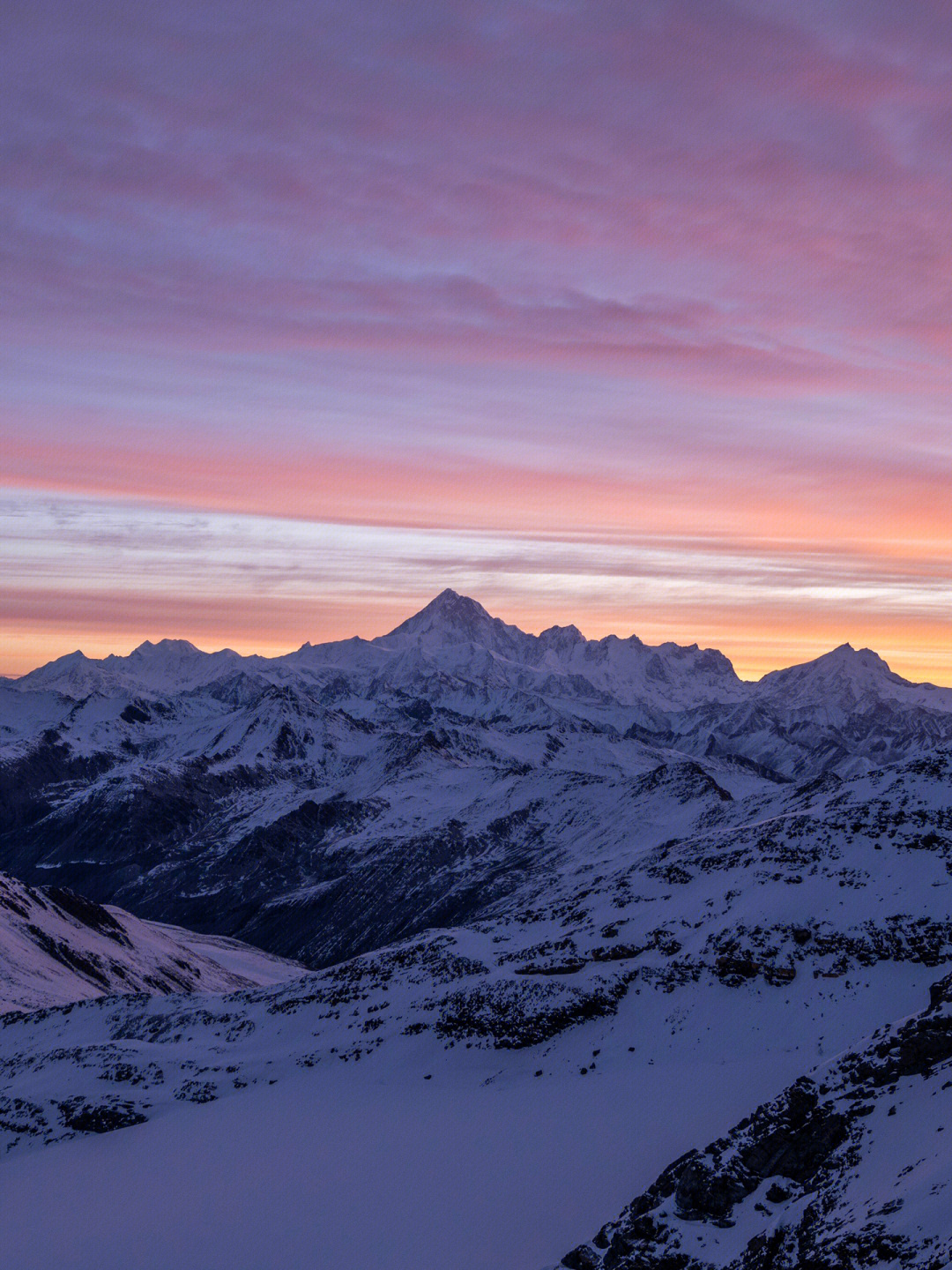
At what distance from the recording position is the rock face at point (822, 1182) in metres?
23.8

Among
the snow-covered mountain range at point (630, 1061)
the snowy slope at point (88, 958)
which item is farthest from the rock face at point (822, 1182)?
the snowy slope at point (88, 958)

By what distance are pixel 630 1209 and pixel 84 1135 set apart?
31312mm

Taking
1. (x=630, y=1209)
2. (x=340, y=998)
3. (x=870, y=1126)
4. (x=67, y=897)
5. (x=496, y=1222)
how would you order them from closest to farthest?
(x=870, y=1126) < (x=630, y=1209) < (x=496, y=1222) < (x=340, y=998) < (x=67, y=897)

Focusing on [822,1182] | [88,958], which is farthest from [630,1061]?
[88,958]

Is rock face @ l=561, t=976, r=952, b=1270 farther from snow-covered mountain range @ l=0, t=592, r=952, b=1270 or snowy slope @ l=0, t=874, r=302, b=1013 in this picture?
snowy slope @ l=0, t=874, r=302, b=1013

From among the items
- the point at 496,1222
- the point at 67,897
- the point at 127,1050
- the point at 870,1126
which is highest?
the point at 870,1126

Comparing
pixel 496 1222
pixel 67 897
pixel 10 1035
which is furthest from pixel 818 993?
pixel 67 897

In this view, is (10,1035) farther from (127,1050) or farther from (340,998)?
(340,998)

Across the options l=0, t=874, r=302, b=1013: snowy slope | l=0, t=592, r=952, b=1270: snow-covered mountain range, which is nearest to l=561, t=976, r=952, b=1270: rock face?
l=0, t=592, r=952, b=1270: snow-covered mountain range

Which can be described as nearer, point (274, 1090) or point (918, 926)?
point (274, 1090)

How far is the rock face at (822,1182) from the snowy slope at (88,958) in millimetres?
84583

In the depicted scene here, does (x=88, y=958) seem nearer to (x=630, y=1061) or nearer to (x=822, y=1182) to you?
(x=630, y=1061)

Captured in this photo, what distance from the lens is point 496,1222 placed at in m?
36.3

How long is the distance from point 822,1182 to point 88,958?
124038 millimetres
